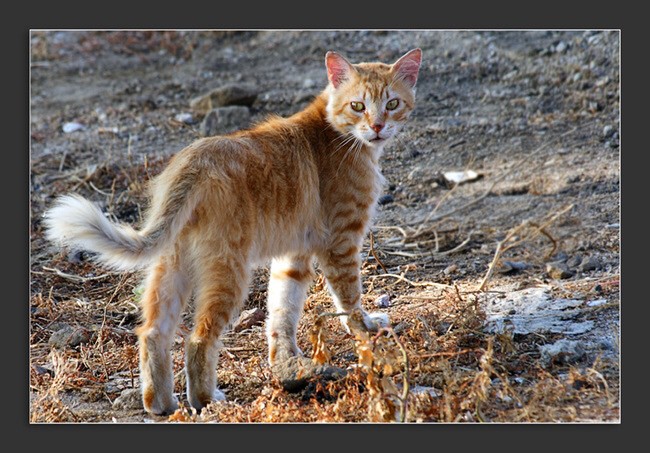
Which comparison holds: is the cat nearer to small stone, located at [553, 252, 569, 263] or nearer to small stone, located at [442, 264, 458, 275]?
small stone, located at [442, 264, 458, 275]

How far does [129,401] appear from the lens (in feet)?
14.9

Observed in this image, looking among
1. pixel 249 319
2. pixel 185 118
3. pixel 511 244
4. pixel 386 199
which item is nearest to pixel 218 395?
pixel 249 319

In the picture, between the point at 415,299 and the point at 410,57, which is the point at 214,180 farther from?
the point at 415,299

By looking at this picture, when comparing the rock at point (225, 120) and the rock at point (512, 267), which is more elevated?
the rock at point (225, 120)

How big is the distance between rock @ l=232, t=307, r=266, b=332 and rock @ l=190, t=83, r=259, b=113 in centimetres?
272

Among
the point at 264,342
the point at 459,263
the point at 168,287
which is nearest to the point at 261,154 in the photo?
the point at 168,287

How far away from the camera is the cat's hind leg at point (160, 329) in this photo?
13.9ft

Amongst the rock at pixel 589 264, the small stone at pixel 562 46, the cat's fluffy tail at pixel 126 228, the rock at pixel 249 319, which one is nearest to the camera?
the cat's fluffy tail at pixel 126 228

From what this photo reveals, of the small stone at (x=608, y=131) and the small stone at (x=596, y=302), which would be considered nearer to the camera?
the small stone at (x=596, y=302)

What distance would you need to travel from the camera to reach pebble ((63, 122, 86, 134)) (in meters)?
7.62

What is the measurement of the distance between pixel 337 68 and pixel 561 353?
1.92m

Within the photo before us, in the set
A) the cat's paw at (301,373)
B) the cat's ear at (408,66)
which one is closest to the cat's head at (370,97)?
the cat's ear at (408,66)

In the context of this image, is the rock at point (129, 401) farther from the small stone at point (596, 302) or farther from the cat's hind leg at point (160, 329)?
the small stone at point (596, 302)

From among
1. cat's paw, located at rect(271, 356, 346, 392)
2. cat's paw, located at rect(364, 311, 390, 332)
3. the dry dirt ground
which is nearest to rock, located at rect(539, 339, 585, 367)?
the dry dirt ground
